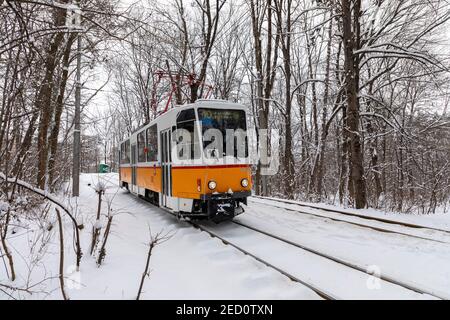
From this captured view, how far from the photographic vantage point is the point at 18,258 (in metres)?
5.69

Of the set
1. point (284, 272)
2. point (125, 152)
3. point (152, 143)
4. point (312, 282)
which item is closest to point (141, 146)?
point (152, 143)

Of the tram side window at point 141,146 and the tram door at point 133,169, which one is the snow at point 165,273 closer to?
the tram side window at point 141,146

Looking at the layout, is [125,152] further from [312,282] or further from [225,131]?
[312,282]

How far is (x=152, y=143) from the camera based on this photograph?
36.8 ft

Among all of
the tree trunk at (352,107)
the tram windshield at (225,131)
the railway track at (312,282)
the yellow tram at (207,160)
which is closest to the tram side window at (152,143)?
the yellow tram at (207,160)

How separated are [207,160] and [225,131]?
37.6 inches

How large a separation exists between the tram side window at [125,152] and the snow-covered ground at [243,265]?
27.5ft

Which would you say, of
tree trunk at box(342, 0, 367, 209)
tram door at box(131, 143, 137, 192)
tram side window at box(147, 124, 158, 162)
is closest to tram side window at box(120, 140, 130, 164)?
tram door at box(131, 143, 137, 192)

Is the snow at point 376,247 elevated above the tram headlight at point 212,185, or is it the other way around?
the tram headlight at point 212,185

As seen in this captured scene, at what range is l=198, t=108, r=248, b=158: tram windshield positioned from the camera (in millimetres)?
8466

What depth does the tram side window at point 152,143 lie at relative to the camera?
10.7m

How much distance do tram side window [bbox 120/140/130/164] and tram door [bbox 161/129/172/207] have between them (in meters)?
7.15

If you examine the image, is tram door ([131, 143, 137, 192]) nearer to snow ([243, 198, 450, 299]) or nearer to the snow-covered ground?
the snow-covered ground

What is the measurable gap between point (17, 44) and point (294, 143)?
3310 centimetres
